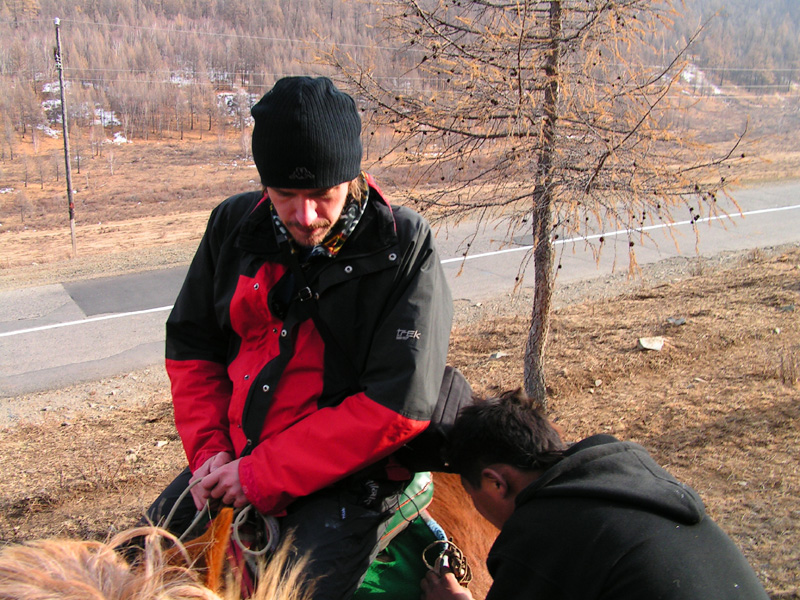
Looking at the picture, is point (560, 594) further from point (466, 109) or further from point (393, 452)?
point (466, 109)

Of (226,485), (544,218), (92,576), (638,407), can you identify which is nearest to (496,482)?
(226,485)

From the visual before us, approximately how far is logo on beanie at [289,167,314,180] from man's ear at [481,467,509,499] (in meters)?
1.07

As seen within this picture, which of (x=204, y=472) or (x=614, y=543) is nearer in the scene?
(x=614, y=543)

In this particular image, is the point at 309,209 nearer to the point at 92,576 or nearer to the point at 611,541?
the point at 92,576

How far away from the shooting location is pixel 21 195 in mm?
19922

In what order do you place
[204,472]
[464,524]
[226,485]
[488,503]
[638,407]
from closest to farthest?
[226,485] → [204,472] → [488,503] → [464,524] → [638,407]

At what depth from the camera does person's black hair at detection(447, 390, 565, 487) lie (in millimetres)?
2092

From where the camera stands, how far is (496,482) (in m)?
2.12

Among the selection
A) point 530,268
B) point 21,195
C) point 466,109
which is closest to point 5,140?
point 21,195

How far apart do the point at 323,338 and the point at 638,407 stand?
4.06m

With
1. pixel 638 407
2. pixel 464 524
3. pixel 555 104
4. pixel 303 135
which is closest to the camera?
pixel 303 135

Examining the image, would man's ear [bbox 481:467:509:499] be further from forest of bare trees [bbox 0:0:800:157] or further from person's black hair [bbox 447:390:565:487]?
forest of bare trees [bbox 0:0:800:157]

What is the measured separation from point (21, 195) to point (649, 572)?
2220cm

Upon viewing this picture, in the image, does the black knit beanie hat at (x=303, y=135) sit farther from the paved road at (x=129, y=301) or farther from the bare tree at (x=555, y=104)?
the paved road at (x=129, y=301)
